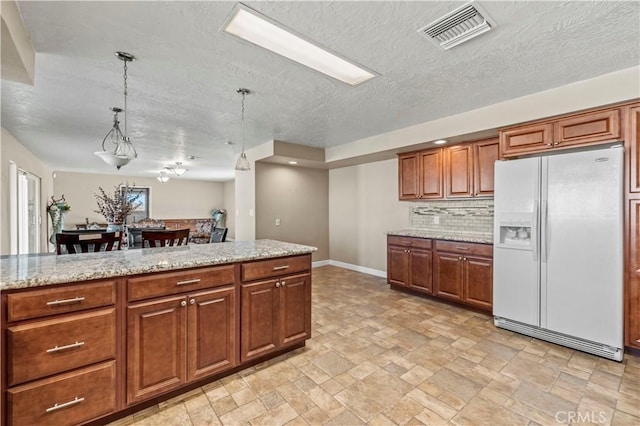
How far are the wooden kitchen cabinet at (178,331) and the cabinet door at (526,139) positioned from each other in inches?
122

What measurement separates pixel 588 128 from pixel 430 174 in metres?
1.77

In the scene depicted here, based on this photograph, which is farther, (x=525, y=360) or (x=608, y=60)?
(x=525, y=360)

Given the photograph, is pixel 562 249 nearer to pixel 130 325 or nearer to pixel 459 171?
pixel 459 171

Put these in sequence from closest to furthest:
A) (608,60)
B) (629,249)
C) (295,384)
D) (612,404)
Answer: (612,404) < (295,384) < (608,60) < (629,249)

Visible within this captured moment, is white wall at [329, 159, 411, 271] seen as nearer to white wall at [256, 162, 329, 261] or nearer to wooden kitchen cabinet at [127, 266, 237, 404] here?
white wall at [256, 162, 329, 261]

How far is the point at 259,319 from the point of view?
2211mm

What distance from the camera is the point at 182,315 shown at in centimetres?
184

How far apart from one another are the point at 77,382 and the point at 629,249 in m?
3.99

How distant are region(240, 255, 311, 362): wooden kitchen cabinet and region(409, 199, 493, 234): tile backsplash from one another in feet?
8.85

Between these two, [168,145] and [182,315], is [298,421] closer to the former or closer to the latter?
[182,315]

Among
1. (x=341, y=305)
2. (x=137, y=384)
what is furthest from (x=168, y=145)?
(x=137, y=384)

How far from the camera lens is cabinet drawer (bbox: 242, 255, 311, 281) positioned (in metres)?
2.15

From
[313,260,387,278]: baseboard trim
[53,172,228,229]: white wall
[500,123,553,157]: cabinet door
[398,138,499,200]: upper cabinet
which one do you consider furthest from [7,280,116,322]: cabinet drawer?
[53,172,228,229]: white wall

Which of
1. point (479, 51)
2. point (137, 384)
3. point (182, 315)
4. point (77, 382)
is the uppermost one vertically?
point (479, 51)
